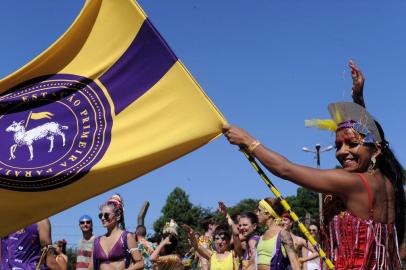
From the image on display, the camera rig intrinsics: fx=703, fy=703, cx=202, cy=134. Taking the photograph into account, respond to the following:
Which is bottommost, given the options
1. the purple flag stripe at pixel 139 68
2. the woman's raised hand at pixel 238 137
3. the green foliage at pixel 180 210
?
the woman's raised hand at pixel 238 137

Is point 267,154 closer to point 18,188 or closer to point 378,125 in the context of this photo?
point 378,125

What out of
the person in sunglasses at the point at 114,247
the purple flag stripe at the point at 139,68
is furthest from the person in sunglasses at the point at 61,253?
the purple flag stripe at the point at 139,68

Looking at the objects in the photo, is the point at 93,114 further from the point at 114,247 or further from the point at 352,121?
the point at 114,247

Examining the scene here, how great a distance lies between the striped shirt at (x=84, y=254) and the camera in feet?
37.6

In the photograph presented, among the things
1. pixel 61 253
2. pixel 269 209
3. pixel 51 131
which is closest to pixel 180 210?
pixel 61 253

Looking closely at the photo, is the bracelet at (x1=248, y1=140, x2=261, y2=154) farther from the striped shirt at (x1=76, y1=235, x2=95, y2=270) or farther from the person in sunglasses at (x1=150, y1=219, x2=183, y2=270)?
the striped shirt at (x1=76, y1=235, x2=95, y2=270)

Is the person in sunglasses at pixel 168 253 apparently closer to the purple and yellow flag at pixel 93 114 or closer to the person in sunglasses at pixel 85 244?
the person in sunglasses at pixel 85 244

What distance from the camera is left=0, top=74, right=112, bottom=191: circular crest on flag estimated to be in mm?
6043

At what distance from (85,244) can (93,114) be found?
606 cm

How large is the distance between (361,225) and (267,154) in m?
0.77

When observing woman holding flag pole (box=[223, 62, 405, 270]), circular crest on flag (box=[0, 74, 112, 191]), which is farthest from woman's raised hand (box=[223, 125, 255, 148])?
circular crest on flag (box=[0, 74, 112, 191])

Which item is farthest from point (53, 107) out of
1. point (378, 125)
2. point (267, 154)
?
point (378, 125)


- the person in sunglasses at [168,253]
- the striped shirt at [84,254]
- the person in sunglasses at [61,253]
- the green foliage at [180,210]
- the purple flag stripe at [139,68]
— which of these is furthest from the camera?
the green foliage at [180,210]

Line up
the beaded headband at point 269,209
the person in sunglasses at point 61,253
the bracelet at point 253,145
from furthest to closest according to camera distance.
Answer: the person in sunglasses at point 61,253 < the beaded headband at point 269,209 < the bracelet at point 253,145
